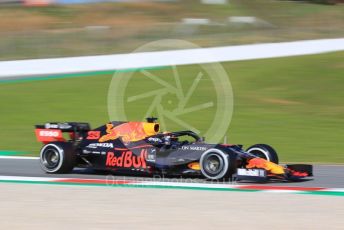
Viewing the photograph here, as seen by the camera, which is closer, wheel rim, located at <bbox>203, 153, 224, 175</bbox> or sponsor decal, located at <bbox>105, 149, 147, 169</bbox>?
wheel rim, located at <bbox>203, 153, 224, 175</bbox>

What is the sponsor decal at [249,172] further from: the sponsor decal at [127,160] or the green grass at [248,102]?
the green grass at [248,102]

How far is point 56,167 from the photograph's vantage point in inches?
512

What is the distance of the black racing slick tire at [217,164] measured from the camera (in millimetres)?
11680

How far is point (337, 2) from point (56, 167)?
31.4m

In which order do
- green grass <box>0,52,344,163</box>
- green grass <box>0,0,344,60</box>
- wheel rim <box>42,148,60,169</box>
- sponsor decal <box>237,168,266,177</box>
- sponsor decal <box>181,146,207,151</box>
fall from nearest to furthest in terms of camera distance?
sponsor decal <box>237,168,266,177</box> < sponsor decal <box>181,146,207,151</box> < wheel rim <box>42,148,60,169</box> < green grass <box>0,52,344,163</box> < green grass <box>0,0,344,60</box>

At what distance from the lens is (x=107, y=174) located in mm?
13125

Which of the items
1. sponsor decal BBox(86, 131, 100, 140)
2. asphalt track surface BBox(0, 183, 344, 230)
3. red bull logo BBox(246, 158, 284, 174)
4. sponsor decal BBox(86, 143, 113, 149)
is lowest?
asphalt track surface BBox(0, 183, 344, 230)

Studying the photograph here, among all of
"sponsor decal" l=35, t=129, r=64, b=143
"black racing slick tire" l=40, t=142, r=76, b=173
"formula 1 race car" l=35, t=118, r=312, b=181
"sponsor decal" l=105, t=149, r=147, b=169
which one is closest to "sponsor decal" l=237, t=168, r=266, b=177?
"formula 1 race car" l=35, t=118, r=312, b=181

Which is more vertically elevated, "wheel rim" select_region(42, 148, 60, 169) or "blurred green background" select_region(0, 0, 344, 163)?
"blurred green background" select_region(0, 0, 344, 163)

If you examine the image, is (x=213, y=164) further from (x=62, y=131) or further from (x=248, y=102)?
(x=248, y=102)

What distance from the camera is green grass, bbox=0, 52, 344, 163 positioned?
784 inches

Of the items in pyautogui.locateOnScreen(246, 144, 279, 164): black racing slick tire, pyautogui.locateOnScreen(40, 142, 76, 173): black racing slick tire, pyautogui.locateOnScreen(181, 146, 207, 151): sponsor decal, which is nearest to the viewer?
pyautogui.locateOnScreen(181, 146, 207, 151): sponsor decal

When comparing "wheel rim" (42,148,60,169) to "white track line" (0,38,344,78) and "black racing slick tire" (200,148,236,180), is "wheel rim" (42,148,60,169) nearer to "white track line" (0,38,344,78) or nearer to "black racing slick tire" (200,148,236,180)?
"black racing slick tire" (200,148,236,180)

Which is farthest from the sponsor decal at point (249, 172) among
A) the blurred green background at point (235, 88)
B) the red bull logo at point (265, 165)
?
the blurred green background at point (235, 88)
